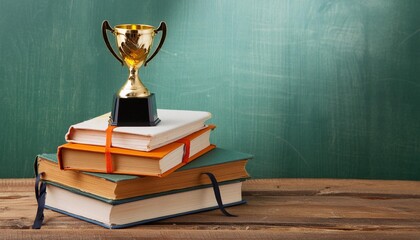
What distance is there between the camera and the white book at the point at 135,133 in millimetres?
1579

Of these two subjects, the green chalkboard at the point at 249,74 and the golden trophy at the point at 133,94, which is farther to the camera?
the green chalkboard at the point at 249,74

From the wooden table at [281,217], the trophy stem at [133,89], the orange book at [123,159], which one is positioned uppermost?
the trophy stem at [133,89]

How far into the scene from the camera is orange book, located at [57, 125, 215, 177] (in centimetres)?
157

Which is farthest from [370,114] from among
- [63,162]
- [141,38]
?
[63,162]

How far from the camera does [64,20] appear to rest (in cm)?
197

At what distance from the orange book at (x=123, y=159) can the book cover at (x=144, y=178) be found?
0.02m

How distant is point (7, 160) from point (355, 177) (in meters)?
0.92

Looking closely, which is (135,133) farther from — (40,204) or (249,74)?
(249,74)

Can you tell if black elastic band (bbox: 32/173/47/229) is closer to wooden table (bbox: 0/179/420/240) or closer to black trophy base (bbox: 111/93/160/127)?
wooden table (bbox: 0/179/420/240)

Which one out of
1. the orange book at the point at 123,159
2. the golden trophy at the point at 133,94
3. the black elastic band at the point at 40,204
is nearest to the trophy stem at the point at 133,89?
the golden trophy at the point at 133,94

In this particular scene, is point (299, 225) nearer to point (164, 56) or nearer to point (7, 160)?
point (164, 56)

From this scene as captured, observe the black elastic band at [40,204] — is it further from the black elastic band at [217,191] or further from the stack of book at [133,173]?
the black elastic band at [217,191]

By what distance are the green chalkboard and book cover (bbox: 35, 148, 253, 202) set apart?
28cm

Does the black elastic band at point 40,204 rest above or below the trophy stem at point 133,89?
below
